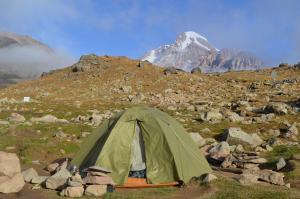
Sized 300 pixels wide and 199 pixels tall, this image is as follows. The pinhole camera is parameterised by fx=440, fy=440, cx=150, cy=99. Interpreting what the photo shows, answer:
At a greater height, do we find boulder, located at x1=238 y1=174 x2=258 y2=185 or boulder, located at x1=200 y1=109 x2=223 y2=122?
boulder, located at x1=200 y1=109 x2=223 y2=122

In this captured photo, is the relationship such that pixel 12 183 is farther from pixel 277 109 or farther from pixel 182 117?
pixel 277 109

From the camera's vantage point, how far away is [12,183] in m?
19.0

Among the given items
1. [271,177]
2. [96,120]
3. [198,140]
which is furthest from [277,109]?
Result: [271,177]

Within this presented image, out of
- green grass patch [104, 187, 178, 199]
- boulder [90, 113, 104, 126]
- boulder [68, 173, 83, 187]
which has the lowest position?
green grass patch [104, 187, 178, 199]

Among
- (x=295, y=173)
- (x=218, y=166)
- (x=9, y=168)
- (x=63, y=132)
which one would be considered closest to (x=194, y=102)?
(x=63, y=132)

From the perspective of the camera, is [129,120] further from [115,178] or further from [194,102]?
[194,102]

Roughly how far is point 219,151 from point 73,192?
13782 millimetres

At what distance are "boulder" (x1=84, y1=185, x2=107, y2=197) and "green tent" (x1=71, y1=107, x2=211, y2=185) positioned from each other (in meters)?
1.78

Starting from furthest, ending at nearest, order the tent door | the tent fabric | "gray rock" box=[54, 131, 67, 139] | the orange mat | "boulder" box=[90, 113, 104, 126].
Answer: "boulder" box=[90, 113, 104, 126], "gray rock" box=[54, 131, 67, 139], the tent fabric, the tent door, the orange mat

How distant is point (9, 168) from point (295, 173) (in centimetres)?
1439

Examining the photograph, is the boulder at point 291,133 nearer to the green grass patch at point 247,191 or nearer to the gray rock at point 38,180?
the green grass patch at point 247,191

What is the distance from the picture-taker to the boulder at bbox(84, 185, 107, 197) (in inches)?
711

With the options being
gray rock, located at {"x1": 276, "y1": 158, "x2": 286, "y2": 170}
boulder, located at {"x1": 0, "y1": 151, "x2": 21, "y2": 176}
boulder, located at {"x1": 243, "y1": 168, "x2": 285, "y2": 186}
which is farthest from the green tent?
gray rock, located at {"x1": 276, "y1": 158, "x2": 286, "y2": 170}

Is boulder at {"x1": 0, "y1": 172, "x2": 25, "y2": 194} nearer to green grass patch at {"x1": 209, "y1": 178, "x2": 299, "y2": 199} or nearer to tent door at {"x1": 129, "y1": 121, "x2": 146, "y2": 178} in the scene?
tent door at {"x1": 129, "y1": 121, "x2": 146, "y2": 178}
